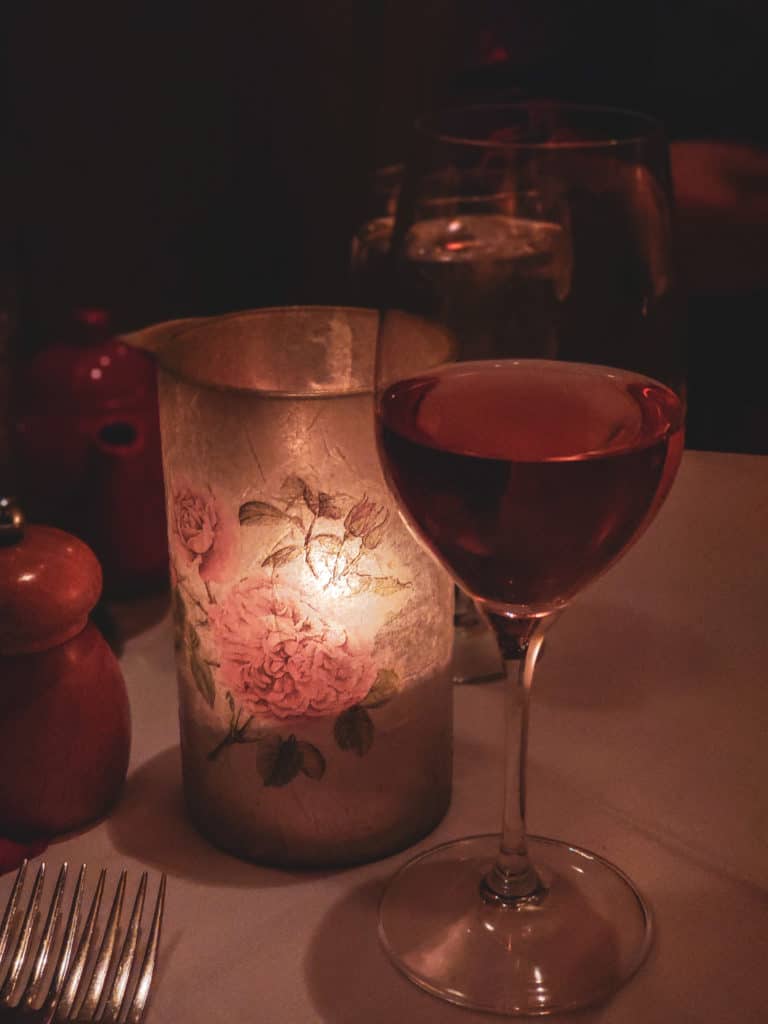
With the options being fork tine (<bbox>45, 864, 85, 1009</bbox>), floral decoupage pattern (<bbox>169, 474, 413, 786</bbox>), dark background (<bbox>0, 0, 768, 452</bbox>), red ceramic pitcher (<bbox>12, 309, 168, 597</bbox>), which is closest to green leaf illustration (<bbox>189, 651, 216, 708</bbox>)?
floral decoupage pattern (<bbox>169, 474, 413, 786</bbox>)

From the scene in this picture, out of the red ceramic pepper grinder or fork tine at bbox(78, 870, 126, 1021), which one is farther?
the red ceramic pepper grinder

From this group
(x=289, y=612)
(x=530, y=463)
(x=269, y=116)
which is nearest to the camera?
(x=530, y=463)

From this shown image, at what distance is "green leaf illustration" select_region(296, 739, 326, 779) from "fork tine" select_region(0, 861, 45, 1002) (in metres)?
0.14

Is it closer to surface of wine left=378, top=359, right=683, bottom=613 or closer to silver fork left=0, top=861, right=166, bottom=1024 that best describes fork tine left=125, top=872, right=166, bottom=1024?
silver fork left=0, top=861, right=166, bottom=1024

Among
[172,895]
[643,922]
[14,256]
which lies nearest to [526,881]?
[643,922]

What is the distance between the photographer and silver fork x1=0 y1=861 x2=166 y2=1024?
1.62 feet

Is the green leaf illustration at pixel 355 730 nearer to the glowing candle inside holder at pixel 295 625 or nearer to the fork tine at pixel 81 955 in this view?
the glowing candle inside holder at pixel 295 625

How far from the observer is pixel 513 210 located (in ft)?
2.15

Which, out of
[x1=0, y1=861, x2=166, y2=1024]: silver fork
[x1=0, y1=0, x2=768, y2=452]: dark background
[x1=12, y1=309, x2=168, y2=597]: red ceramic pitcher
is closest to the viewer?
[x1=0, y1=861, x2=166, y2=1024]: silver fork

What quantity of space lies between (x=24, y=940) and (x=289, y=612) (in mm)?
196

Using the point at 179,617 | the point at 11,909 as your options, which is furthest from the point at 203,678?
the point at 11,909

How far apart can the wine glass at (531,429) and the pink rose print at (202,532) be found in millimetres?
99

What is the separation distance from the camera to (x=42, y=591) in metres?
0.61

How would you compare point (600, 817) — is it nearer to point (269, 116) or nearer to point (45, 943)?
point (45, 943)
